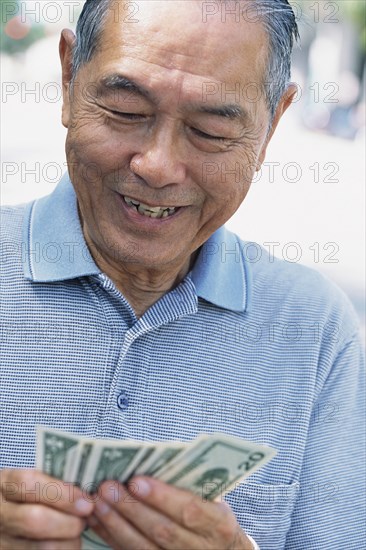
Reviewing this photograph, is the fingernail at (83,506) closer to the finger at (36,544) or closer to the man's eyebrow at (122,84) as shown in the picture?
the finger at (36,544)

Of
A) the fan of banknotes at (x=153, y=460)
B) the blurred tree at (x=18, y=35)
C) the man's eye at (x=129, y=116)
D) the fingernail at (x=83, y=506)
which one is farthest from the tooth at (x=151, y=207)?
the blurred tree at (x=18, y=35)

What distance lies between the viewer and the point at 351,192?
1722cm

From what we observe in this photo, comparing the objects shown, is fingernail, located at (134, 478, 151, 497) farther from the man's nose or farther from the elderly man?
the man's nose

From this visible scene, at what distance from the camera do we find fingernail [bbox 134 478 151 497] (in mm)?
1783

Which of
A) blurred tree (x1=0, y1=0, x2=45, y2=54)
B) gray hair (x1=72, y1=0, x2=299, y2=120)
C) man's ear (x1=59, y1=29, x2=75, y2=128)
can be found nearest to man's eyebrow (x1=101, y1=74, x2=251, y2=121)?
gray hair (x1=72, y1=0, x2=299, y2=120)

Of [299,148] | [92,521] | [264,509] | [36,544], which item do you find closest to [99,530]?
[92,521]

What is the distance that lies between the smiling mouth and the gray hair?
34 centimetres

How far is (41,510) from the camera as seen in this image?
175 cm

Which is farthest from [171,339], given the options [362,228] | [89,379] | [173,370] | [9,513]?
[362,228]

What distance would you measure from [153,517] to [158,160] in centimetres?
77

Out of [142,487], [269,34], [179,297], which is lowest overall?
[142,487]

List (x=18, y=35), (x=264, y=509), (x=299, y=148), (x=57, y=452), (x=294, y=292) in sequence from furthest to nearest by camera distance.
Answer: (x=18, y=35)
(x=299, y=148)
(x=294, y=292)
(x=264, y=509)
(x=57, y=452)

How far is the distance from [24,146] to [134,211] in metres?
16.1

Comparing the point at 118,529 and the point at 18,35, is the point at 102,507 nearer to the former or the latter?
the point at 118,529
